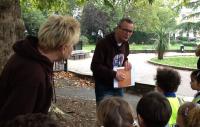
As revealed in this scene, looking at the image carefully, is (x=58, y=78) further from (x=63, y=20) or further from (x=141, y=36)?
(x=141, y=36)

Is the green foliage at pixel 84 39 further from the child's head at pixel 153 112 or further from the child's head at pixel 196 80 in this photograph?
the child's head at pixel 153 112

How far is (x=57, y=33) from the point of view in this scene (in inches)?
131

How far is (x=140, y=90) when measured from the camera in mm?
13156

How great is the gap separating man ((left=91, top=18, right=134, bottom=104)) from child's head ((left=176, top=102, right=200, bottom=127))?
2.54m

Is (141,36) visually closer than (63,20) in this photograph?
No

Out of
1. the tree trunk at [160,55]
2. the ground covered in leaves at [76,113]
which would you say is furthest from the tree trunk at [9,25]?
the tree trunk at [160,55]

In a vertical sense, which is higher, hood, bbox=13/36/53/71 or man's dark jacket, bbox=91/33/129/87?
hood, bbox=13/36/53/71

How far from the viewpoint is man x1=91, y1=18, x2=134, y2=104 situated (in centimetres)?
626

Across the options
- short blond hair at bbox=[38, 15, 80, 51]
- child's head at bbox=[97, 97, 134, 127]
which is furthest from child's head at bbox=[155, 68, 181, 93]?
short blond hair at bbox=[38, 15, 80, 51]

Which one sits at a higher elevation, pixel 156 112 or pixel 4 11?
pixel 4 11

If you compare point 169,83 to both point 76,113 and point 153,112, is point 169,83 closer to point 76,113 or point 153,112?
point 153,112

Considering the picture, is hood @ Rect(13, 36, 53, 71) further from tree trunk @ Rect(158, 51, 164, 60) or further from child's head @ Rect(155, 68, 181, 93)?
tree trunk @ Rect(158, 51, 164, 60)

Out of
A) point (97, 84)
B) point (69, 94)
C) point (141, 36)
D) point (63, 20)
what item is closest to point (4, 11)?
point (97, 84)

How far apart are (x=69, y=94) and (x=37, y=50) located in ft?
31.1
